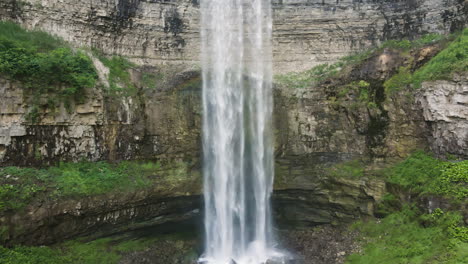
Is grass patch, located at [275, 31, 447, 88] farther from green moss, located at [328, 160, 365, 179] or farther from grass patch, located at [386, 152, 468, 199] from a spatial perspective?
grass patch, located at [386, 152, 468, 199]

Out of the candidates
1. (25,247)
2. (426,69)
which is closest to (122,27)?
(25,247)

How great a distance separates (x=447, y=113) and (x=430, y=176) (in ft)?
8.85

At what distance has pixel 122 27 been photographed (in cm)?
1656

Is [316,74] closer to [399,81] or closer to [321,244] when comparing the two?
[399,81]

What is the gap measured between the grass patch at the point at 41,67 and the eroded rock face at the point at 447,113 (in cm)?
1476

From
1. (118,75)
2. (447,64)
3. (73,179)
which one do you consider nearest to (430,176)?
(447,64)

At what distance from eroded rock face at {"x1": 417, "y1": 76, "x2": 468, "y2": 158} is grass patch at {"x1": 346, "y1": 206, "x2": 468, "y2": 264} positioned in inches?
118

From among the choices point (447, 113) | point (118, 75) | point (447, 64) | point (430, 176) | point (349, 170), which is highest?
point (118, 75)

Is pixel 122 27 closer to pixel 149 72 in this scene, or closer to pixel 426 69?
pixel 149 72

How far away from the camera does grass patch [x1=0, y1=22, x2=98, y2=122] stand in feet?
38.5

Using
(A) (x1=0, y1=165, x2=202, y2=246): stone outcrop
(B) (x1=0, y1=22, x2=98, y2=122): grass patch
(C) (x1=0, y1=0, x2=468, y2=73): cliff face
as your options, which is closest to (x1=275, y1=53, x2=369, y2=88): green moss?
(C) (x1=0, y1=0, x2=468, y2=73): cliff face

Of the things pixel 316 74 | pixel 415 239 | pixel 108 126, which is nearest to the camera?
pixel 415 239

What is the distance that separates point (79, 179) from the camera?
12203mm

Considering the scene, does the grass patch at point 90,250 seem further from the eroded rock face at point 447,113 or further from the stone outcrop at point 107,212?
the eroded rock face at point 447,113
